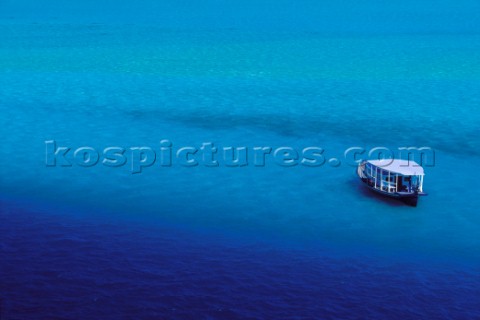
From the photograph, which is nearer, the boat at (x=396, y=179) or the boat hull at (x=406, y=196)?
the boat hull at (x=406, y=196)

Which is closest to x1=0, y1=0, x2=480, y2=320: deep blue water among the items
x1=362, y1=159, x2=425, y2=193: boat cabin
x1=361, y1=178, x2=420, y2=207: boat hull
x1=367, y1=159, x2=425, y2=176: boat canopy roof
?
x1=361, y1=178, x2=420, y2=207: boat hull

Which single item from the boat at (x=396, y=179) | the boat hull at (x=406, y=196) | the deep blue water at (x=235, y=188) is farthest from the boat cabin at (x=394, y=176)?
the deep blue water at (x=235, y=188)

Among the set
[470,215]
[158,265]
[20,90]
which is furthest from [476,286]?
[20,90]

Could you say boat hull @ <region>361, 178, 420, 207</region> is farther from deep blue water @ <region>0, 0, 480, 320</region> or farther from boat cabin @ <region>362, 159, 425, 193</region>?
deep blue water @ <region>0, 0, 480, 320</region>

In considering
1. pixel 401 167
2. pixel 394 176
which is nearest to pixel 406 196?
pixel 394 176

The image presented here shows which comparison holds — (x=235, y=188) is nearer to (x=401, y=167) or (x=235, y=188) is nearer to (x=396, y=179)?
(x=396, y=179)

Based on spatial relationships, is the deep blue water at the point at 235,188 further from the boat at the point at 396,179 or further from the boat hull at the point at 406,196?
the boat at the point at 396,179
